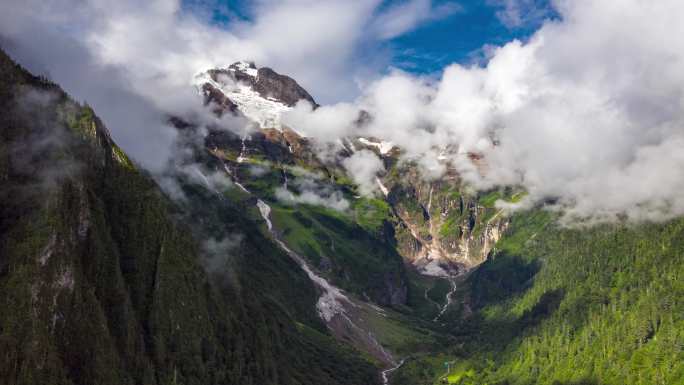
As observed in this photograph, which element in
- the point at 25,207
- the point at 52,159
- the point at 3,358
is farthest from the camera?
the point at 52,159

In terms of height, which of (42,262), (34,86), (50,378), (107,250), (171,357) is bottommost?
(50,378)

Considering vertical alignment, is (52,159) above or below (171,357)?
above

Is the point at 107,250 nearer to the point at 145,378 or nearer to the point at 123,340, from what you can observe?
the point at 123,340

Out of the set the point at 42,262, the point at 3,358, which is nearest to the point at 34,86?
the point at 42,262

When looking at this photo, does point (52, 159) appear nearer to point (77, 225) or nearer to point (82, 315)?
point (77, 225)

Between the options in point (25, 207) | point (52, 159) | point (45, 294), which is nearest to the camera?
point (45, 294)

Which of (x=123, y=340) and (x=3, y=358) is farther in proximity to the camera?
(x=123, y=340)

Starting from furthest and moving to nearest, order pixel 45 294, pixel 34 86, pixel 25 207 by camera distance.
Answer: pixel 34 86 < pixel 25 207 < pixel 45 294

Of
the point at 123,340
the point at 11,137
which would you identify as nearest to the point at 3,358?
the point at 123,340

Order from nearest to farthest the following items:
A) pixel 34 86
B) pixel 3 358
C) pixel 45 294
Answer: pixel 3 358
pixel 45 294
pixel 34 86
